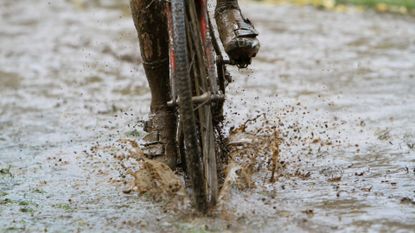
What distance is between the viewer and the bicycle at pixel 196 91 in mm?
3289

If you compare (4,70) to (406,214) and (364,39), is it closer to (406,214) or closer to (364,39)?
(364,39)

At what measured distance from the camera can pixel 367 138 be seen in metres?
5.07

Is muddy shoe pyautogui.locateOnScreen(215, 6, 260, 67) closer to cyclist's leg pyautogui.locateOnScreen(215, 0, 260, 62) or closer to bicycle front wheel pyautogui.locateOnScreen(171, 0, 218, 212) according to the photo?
cyclist's leg pyautogui.locateOnScreen(215, 0, 260, 62)

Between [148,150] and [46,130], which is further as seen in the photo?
[46,130]

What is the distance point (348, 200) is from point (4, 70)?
20.5ft

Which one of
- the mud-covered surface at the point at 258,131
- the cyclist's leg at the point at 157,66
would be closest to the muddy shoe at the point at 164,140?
the cyclist's leg at the point at 157,66

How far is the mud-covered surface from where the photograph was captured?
353 centimetres

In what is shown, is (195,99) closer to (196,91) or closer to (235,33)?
(196,91)

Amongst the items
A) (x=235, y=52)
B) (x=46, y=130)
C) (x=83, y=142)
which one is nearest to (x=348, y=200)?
(x=235, y=52)

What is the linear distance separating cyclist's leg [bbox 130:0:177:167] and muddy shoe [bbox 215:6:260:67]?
371 mm

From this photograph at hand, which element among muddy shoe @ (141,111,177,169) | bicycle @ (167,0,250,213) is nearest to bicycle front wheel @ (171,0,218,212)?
bicycle @ (167,0,250,213)

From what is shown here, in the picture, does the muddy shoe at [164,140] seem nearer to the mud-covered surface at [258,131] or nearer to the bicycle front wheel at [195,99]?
the mud-covered surface at [258,131]

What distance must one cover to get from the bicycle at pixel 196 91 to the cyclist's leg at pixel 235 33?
97mm

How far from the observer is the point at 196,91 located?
354cm
